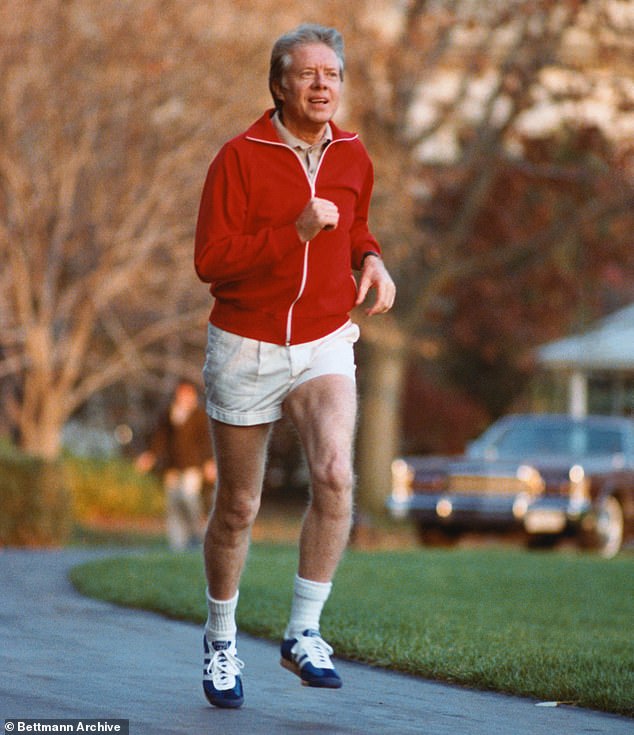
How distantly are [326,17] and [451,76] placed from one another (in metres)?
3.91

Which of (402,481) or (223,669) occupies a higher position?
(223,669)

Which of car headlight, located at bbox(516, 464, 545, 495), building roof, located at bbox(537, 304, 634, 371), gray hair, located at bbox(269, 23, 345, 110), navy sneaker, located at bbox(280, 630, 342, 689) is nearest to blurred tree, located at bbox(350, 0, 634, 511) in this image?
building roof, located at bbox(537, 304, 634, 371)

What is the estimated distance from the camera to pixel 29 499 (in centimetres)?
1664

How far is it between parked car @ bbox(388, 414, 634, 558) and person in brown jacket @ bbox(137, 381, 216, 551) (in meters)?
2.38

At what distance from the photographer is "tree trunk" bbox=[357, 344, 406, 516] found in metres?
27.0

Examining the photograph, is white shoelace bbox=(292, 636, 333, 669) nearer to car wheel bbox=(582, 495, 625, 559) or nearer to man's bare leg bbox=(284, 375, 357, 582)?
man's bare leg bbox=(284, 375, 357, 582)

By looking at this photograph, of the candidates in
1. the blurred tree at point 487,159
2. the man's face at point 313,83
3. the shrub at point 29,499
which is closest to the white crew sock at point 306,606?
the man's face at point 313,83

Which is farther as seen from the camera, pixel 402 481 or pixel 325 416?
pixel 402 481

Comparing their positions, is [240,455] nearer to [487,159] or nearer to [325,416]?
[325,416]

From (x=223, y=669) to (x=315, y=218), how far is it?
5.07ft

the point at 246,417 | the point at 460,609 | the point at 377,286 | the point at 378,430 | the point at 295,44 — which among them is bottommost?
the point at 378,430

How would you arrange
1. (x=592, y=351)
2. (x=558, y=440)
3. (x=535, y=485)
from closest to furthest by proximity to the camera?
(x=535, y=485), (x=558, y=440), (x=592, y=351)

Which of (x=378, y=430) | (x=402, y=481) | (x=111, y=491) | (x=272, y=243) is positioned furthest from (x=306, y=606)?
Answer: (x=378, y=430)

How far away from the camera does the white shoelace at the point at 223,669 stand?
5.78m
